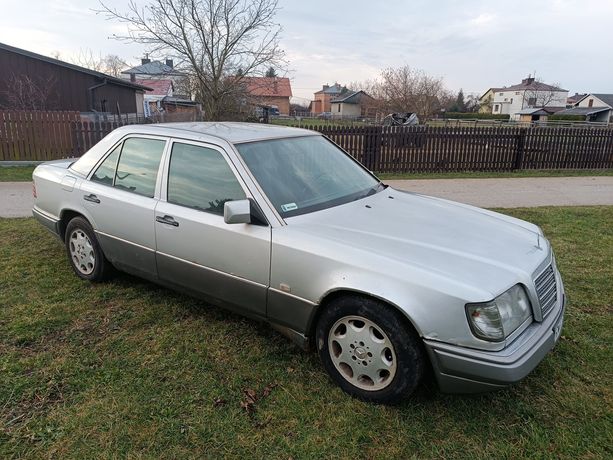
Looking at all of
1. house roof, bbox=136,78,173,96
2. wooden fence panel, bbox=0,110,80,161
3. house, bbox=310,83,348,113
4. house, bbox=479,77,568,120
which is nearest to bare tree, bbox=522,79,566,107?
house, bbox=479,77,568,120

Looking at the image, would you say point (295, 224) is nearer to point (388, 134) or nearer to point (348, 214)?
point (348, 214)

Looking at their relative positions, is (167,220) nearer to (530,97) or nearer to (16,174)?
(16,174)

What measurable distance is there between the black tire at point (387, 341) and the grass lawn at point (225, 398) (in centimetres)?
10

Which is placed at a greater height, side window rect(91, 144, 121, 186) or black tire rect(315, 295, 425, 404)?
side window rect(91, 144, 121, 186)

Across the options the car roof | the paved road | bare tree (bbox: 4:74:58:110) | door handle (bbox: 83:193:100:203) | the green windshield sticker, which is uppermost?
→ bare tree (bbox: 4:74:58:110)

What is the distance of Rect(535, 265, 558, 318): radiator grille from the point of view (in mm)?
2723

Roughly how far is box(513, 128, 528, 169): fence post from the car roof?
10770 millimetres

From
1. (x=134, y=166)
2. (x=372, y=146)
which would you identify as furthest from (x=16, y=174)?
(x=372, y=146)

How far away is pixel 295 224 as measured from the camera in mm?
2988

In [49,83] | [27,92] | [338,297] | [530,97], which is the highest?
[530,97]

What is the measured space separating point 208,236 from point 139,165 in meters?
1.17

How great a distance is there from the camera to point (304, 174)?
139 inches

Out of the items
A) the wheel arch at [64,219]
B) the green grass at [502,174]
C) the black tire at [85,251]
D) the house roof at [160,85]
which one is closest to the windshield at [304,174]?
the black tire at [85,251]

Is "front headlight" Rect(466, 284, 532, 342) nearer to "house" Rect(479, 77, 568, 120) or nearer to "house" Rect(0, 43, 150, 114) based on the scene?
"house" Rect(0, 43, 150, 114)
